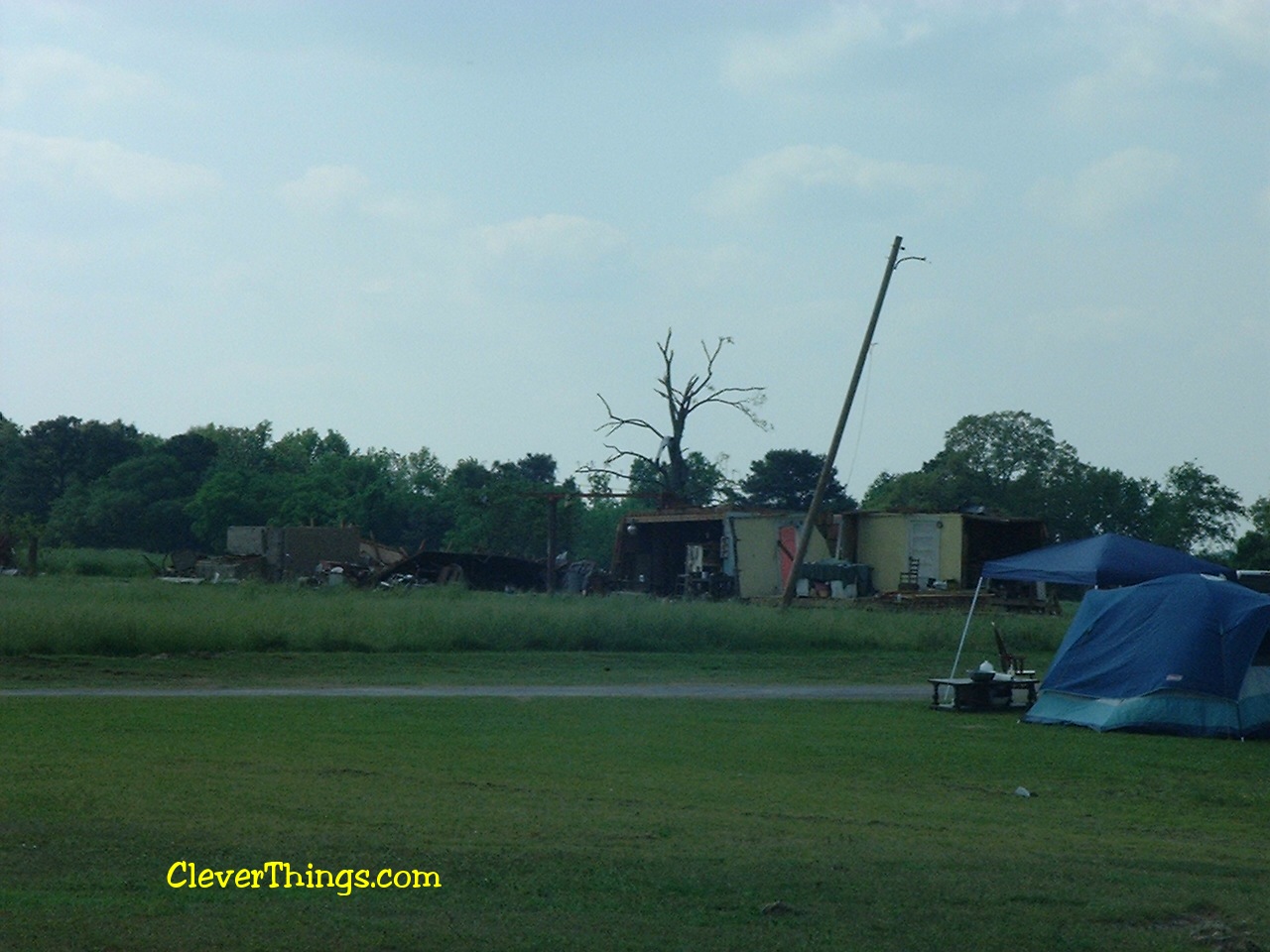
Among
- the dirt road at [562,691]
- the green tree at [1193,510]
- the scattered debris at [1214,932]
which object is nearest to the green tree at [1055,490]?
the green tree at [1193,510]

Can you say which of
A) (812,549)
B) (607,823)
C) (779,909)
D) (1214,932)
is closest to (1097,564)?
(607,823)

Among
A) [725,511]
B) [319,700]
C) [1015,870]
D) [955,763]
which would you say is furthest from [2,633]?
[725,511]

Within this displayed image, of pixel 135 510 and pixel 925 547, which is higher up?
pixel 135 510

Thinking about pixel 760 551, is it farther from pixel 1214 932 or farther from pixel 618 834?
pixel 1214 932

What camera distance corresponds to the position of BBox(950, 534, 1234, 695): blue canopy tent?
67.8 ft

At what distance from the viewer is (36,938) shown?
6434 millimetres

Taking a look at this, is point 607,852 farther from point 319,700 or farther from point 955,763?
point 319,700

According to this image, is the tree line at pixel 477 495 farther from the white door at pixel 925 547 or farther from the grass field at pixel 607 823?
the grass field at pixel 607 823

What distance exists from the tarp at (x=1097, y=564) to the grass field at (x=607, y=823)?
2286mm

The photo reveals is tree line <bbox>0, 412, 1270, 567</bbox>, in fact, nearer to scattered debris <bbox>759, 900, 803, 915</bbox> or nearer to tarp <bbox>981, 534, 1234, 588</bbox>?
tarp <bbox>981, 534, 1234, 588</bbox>

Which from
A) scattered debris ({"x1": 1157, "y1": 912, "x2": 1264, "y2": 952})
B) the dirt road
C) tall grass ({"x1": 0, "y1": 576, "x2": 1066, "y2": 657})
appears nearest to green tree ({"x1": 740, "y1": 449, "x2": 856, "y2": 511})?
tall grass ({"x1": 0, "y1": 576, "x2": 1066, "y2": 657})

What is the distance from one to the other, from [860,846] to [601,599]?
25778mm

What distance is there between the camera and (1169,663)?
Answer: 1862cm

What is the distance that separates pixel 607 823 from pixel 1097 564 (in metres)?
12.7
